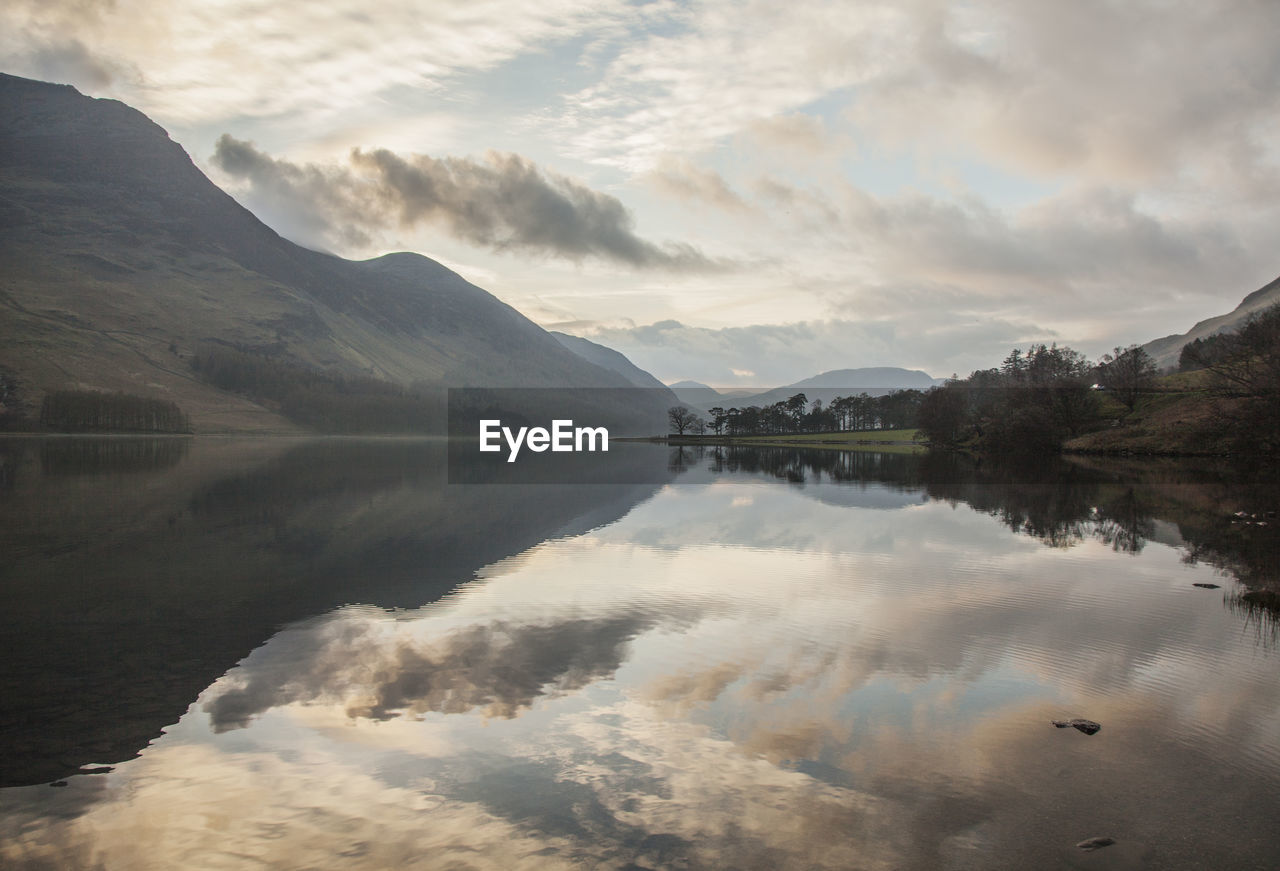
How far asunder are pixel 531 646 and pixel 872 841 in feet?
31.0

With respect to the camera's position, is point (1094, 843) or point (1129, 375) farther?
point (1129, 375)

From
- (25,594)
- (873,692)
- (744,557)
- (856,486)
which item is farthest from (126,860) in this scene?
(856,486)

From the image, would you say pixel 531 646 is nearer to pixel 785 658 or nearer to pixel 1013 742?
pixel 785 658

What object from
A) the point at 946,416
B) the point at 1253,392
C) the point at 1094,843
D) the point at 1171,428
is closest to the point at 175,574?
the point at 1094,843

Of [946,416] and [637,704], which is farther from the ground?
[946,416]

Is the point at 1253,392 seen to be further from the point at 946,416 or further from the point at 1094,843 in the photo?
the point at 1094,843

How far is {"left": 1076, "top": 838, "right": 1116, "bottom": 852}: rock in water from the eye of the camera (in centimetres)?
799

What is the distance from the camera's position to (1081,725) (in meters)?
11.5

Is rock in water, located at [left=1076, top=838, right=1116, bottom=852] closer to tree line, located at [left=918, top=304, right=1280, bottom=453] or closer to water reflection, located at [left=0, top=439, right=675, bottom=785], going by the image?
water reflection, located at [left=0, top=439, right=675, bottom=785]

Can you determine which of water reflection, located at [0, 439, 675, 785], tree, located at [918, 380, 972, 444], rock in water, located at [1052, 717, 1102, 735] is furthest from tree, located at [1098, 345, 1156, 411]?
rock in water, located at [1052, 717, 1102, 735]

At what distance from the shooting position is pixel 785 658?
15.0m

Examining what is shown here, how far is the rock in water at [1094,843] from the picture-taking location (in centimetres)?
799

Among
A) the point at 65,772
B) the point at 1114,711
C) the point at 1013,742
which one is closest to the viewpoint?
the point at 65,772

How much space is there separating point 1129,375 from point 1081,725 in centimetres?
13810
